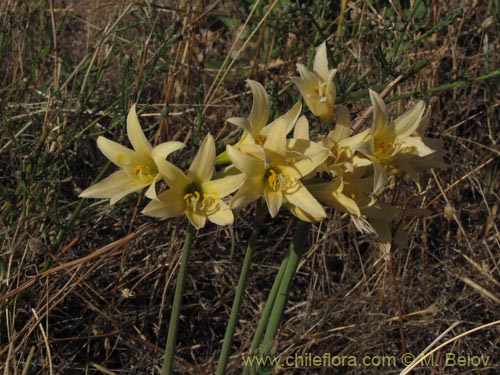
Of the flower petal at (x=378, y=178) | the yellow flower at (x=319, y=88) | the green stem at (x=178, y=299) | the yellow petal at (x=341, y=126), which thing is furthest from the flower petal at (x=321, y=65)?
the green stem at (x=178, y=299)

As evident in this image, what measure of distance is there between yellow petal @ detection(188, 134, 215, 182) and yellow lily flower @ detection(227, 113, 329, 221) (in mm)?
51

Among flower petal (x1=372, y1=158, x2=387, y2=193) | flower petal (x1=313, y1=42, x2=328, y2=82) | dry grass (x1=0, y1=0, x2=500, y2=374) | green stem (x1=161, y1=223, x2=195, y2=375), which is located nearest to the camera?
flower petal (x1=372, y1=158, x2=387, y2=193)

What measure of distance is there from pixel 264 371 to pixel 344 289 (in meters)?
0.83

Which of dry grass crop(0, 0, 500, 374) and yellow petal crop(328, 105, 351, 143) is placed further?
dry grass crop(0, 0, 500, 374)

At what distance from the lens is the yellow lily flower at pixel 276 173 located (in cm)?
105

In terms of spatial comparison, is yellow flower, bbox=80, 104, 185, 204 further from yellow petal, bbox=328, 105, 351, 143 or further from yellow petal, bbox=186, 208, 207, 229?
yellow petal, bbox=328, 105, 351, 143

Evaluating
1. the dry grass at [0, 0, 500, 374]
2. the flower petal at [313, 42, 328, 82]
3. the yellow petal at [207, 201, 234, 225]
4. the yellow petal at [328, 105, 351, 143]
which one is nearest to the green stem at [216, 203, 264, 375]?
the yellow petal at [207, 201, 234, 225]

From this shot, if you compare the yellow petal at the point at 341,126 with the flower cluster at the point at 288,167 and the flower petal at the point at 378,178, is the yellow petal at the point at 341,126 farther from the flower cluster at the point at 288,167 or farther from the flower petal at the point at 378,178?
the flower petal at the point at 378,178

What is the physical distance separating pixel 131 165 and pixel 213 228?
96 cm

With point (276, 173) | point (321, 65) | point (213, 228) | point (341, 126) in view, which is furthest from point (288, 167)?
point (213, 228)

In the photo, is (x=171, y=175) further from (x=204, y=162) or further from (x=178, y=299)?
(x=178, y=299)

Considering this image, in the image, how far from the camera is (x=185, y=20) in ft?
6.80

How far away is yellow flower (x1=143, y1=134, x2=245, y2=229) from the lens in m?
1.09

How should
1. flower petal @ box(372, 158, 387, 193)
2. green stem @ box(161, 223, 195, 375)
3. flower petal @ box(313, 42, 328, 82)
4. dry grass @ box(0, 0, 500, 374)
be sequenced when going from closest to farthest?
flower petal @ box(372, 158, 387, 193), green stem @ box(161, 223, 195, 375), flower petal @ box(313, 42, 328, 82), dry grass @ box(0, 0, 500, 374)
